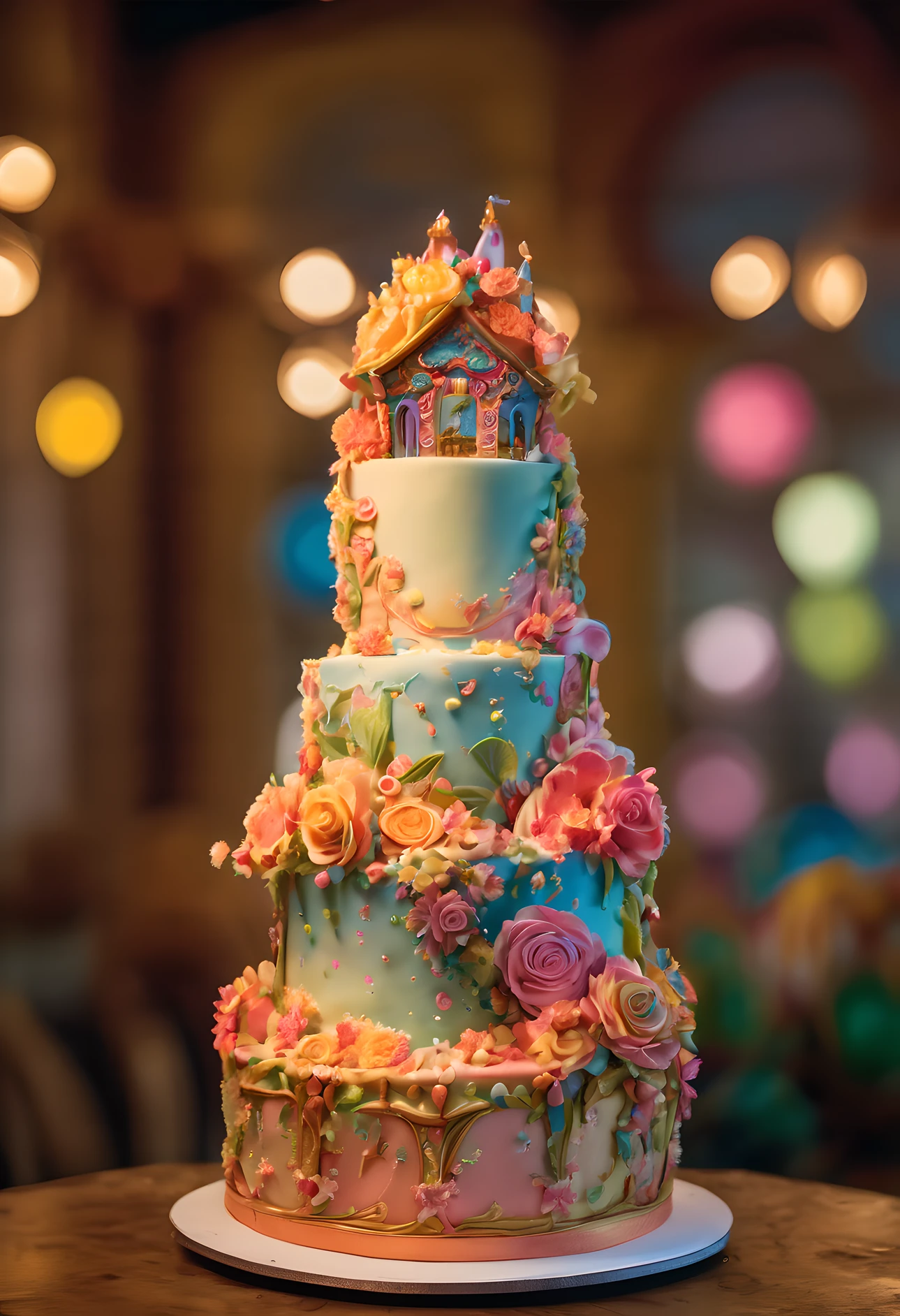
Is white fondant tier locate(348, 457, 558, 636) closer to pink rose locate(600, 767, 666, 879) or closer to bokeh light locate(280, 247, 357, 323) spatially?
→ pink rose locate(600, 767, 666, 879)

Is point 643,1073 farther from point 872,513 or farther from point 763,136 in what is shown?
point 763,136

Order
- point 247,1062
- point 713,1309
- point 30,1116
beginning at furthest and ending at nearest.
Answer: point 30,1116
point 247,1062
point 713,1309

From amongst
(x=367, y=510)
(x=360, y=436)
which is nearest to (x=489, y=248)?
(x=360, y=436)

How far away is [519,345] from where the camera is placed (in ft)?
17.7

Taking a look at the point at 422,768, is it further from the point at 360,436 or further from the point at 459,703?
the point at 360,436

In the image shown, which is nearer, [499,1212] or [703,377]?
[499,1212]

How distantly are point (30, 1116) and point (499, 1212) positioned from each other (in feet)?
9.97

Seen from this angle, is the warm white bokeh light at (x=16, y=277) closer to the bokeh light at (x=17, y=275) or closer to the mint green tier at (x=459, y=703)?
the bokeh light at (x=17, y=275)

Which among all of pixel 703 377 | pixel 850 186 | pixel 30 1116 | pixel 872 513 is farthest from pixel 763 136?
pixel 30 1116

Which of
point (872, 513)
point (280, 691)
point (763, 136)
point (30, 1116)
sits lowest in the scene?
point (30, 1116)

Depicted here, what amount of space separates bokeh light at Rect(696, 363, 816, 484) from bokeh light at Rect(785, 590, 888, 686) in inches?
23.6

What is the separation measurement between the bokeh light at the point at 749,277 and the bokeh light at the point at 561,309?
24.4 inches

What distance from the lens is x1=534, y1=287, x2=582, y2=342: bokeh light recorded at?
25.1 ft

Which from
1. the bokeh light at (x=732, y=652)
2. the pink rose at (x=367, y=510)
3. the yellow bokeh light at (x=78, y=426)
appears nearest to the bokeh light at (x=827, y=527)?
the bokeh light at (x=732, y=652)
